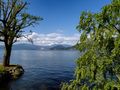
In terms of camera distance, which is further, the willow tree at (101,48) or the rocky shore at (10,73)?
the rocky shore at (10,73)

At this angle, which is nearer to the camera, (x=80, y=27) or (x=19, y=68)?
(x=80, y=27)

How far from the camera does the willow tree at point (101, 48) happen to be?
1952cm

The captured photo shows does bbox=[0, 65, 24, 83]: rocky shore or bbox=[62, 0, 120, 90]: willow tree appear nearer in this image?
bbox=[62, 0, 120, 90]: willow tree

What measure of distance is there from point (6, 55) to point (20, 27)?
8262 mm

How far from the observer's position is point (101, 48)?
20594 millimetres

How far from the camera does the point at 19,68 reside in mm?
59875

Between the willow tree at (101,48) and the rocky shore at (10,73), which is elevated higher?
the willow tree at (101,48)

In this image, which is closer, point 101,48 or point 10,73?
point 101,48

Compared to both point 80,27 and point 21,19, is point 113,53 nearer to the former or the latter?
point 80,27

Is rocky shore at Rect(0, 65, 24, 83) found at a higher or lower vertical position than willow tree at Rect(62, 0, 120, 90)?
lower

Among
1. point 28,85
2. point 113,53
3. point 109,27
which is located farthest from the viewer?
point 28,85

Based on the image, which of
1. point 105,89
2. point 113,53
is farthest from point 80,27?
point 105,89

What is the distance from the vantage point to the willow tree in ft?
64.0

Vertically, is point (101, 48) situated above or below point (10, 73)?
above
